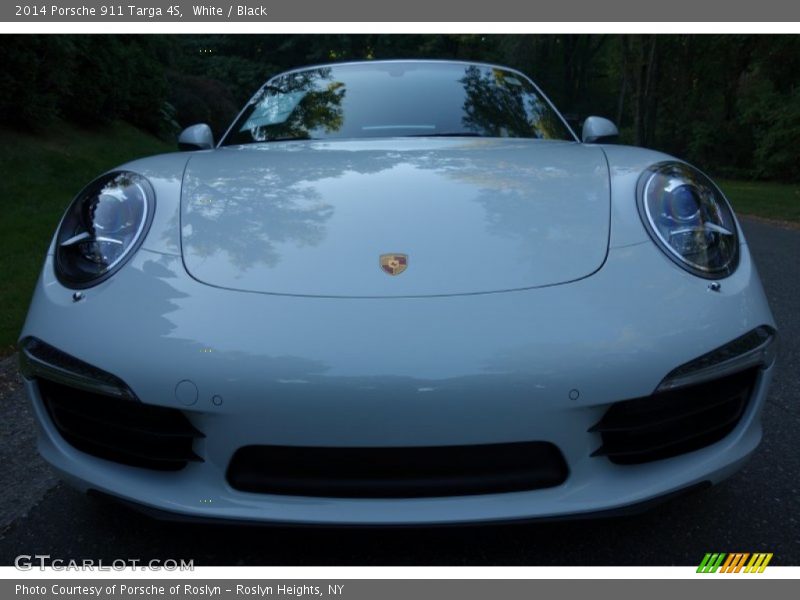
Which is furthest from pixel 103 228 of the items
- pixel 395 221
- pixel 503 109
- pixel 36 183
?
pixel 36 183

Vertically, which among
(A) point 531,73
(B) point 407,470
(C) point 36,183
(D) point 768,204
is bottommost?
(D) point 768,204

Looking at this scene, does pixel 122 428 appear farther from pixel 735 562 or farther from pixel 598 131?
pixel 598 131

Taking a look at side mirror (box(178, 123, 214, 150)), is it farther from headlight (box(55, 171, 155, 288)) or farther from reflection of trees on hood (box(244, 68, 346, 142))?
headlight (box(55, 171, 155, 288))

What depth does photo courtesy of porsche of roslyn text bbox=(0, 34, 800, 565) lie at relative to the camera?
1.49 meters

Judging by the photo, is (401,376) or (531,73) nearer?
(401,376)

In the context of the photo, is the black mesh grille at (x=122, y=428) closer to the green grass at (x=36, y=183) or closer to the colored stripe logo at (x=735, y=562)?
the colored stripe logo at (x=735, y=562)

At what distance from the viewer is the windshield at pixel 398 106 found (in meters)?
2.88

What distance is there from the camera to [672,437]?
1.61m

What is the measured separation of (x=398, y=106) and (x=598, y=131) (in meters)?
0.81

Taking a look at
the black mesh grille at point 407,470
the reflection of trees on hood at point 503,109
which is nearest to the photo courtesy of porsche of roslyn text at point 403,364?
the black mesh grille at point 407,470

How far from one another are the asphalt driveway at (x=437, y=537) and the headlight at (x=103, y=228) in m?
0.66

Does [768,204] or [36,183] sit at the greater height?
[36,183]

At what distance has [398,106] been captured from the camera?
9.82 feet
